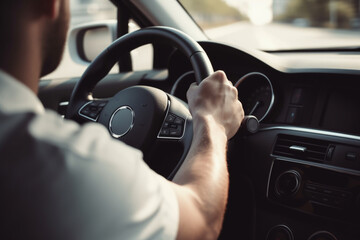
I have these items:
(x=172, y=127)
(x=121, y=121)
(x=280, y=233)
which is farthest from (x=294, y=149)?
(x=121, y=121)

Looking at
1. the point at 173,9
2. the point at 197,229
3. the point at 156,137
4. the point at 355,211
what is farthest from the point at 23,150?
the point at 173,9

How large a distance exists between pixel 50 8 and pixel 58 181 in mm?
361

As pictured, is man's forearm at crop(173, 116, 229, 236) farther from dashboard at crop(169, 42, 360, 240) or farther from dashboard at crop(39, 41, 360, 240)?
dashboard at crop(169, 42, 360, 240)

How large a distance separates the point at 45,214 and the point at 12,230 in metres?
0.07

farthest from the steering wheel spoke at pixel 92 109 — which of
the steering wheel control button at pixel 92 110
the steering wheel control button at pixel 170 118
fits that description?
the steering wheel control button at pixel 170 118

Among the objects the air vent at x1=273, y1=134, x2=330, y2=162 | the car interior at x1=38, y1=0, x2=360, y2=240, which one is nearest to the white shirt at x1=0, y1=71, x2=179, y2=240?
the car interior at x1=38, y1=0, x2=360, y2=240

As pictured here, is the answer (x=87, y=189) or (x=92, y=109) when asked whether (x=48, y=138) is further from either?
(x=92, y=109)

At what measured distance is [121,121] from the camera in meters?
1.79

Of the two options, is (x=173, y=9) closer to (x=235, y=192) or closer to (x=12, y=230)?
(x=235, y=192)

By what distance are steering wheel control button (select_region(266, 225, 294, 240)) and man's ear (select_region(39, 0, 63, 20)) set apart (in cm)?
144

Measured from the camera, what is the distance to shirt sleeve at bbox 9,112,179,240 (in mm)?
818

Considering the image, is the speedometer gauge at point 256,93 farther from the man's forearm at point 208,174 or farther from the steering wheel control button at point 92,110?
the man's forearm at point 208,174

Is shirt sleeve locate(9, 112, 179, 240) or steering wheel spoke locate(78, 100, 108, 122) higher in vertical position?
shirt sleeve locate(9, 112, 179, 240)

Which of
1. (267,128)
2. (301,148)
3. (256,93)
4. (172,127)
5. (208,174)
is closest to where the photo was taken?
(208,174)
